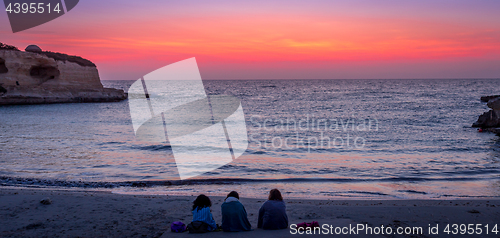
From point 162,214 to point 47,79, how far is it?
5110 cm

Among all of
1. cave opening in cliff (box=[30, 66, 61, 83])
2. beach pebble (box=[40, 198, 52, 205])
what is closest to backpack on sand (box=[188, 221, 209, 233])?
beach pebble (box=[40, 198, 52, 205])

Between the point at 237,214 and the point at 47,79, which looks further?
the point at 47,79

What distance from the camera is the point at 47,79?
48250 mm

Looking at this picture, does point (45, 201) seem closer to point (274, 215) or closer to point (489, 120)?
point (274, 215)

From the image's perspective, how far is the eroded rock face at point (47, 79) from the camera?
4322 centimetres

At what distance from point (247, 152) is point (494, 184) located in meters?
10.1

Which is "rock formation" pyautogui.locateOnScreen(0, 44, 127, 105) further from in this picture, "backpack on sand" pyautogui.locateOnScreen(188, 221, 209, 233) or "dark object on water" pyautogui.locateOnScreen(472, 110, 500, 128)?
"dark object on water" pyautogui.locateOnScreen(472, 110, 500, 128)

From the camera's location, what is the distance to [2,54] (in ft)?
141

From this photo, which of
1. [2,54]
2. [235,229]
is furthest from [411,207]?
[2,54]

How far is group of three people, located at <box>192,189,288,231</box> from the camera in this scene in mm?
5832

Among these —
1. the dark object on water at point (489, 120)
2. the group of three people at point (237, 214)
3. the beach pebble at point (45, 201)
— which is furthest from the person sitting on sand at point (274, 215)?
the dark object on water at point (489, 120)

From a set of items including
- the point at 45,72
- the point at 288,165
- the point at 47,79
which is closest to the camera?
the point at 288,165

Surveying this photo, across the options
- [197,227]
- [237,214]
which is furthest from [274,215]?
[197,227]

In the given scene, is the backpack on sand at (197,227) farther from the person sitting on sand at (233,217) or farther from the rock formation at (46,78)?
the rock formation at (46,78)
